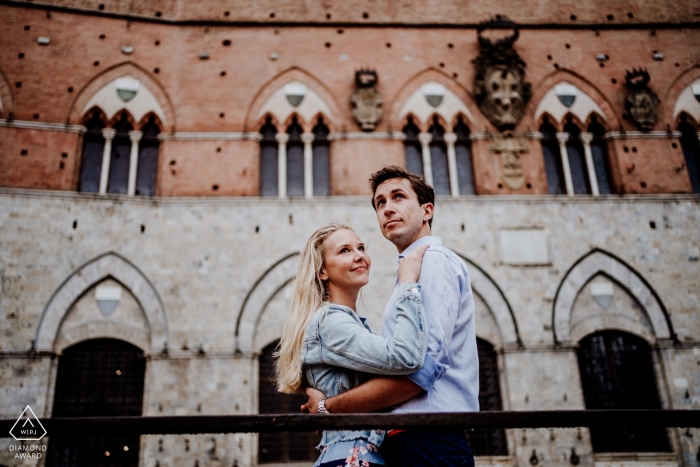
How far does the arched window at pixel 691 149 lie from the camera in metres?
10.7

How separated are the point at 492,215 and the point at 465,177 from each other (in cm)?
107

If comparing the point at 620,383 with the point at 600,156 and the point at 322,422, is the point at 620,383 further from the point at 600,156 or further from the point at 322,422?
the point at 322,422

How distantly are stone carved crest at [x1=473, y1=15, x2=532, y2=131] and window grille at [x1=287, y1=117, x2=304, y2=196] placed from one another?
3.91 meters

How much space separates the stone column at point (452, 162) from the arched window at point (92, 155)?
7.00 metres

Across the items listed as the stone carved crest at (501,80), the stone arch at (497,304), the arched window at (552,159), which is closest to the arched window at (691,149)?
the arched window at (552,159)

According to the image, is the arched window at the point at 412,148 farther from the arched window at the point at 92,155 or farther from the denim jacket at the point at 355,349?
the denim jacket at the point at 355,349

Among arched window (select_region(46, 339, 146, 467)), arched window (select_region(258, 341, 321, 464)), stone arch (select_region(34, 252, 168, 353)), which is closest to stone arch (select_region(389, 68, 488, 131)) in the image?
arched window (select_region(258, 341, 321, 464))

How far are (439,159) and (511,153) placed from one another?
4.81 ft

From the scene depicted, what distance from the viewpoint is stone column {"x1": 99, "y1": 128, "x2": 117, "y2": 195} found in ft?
31.6

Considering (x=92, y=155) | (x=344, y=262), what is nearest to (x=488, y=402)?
(x=344, y=262)

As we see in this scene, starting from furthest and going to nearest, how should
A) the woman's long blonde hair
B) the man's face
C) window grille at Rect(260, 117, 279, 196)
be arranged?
window grille at Rect(260, 117, 279, 196) < the man's face < the woman's long blonde hair

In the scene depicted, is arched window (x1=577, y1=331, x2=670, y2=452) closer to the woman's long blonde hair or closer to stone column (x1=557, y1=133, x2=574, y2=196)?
stone column (x1=557, y1=133, x2=574, y2=196)

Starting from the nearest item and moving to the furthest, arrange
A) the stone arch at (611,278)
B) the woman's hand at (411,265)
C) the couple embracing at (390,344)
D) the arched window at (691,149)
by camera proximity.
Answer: the couple embracing at (390,344), the woman's hand at (411,265), the stone arch at (611,278), the arched window at (691,149)

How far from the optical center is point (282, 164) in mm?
10148
